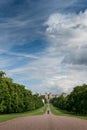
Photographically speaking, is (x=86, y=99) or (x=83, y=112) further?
(x=83, y=112)

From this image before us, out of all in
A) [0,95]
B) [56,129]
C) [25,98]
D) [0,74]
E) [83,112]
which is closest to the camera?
[56,129]

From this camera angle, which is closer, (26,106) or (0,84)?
(0,84)

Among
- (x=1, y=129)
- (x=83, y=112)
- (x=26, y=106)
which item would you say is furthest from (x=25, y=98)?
(x=1, y=129)

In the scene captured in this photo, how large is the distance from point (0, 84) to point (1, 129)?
6399 centimetres

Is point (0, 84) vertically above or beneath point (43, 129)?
above

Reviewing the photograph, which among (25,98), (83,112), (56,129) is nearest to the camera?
(56,129)

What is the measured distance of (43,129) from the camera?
118ft

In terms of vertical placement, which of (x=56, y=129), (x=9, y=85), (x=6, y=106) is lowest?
(x=56, y=129)

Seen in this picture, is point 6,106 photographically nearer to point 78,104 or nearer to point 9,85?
point 9,85

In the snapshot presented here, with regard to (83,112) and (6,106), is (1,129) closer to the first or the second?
(6,106)

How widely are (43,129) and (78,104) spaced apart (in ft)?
258

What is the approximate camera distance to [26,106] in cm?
13312

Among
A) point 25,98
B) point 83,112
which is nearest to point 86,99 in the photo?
point 83,112

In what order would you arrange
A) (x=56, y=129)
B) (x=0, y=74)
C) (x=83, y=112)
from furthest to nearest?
(x=83, y=112), (x=0, y=74), (x=56, y=129)
